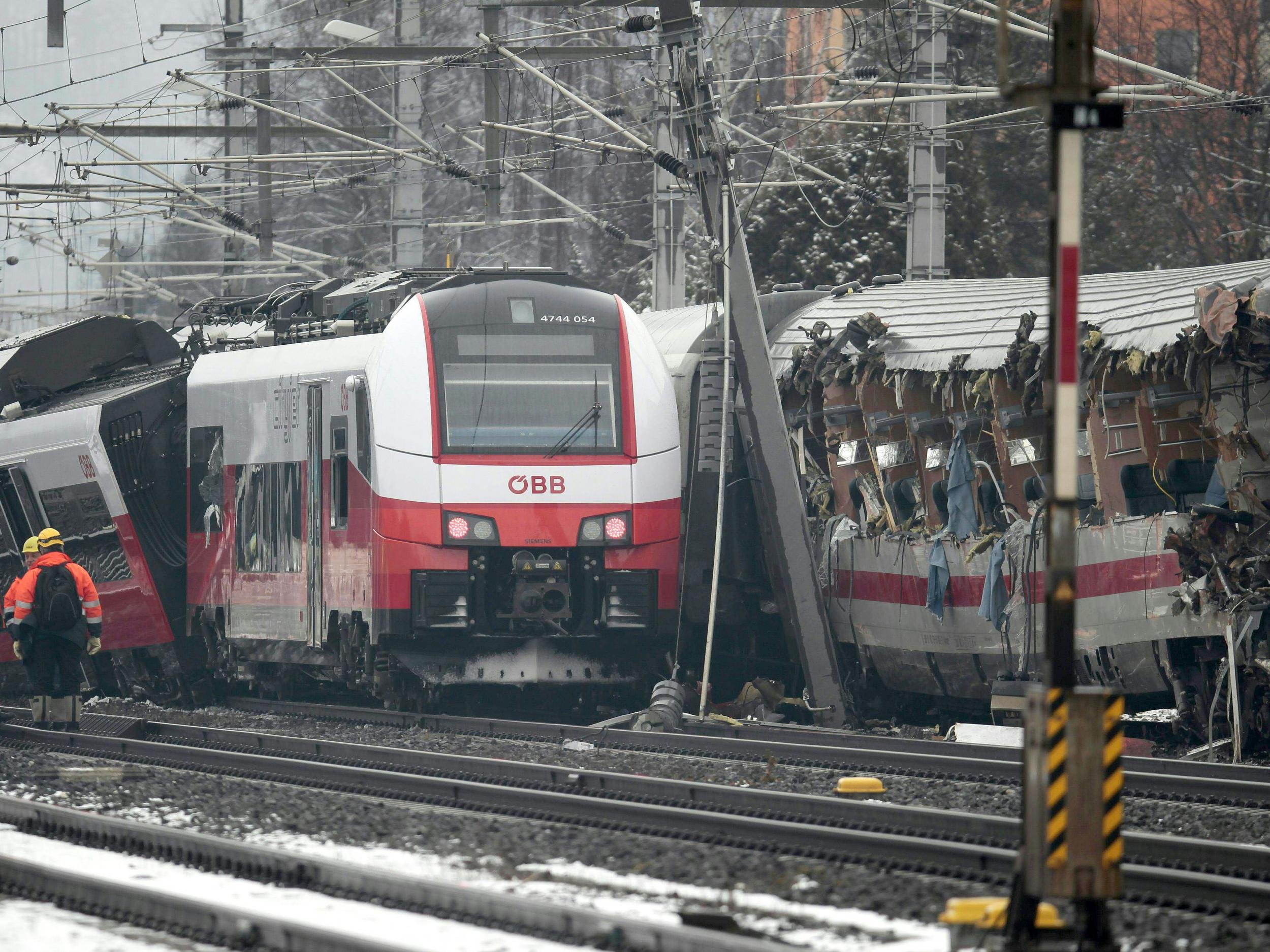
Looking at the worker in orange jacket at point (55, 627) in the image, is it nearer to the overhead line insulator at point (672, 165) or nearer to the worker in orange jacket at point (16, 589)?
the worker in orange jacket at point (16, 589)

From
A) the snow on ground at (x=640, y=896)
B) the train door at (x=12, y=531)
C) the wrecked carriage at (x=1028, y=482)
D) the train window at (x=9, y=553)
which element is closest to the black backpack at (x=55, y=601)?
the train door at (x=12, y=531)

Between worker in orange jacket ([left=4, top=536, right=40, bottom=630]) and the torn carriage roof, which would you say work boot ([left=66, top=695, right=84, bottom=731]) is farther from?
the torn carriage roof

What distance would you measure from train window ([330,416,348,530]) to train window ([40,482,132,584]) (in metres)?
3.74

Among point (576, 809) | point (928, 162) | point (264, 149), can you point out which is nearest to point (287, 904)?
point (576, 809)

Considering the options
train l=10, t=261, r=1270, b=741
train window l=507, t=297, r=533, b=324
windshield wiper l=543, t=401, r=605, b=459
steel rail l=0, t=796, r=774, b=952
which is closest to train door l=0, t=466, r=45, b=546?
train l=10, t=261, r=1270, b=741

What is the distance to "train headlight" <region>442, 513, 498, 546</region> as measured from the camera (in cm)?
1698

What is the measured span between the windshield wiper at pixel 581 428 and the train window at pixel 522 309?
94 centimetres

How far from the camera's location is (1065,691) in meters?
6.86

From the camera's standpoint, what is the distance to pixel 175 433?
2125 cm

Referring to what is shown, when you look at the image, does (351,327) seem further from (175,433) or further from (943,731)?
(943,731)

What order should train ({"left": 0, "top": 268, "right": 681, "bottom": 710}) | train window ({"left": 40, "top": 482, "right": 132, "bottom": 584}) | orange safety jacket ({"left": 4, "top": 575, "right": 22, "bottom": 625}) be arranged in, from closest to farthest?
orange safety jacket ({"left": 4, "top": 575, "right": 22, "bottom": 625})
train ({"left": 0, "top": 268, "right": 681, "bottom": 710})
train window ({"left": 40, "top": 482, "right": 132, "bottom": 584})

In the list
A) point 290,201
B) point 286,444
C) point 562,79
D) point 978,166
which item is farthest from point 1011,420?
point 290,201

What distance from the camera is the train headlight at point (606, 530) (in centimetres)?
1723

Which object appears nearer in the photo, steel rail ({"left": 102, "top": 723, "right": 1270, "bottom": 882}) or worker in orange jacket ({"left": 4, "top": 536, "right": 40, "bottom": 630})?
steel rail ({"left": 102, "top": 723, "right": 1270, "bottom": 882})
